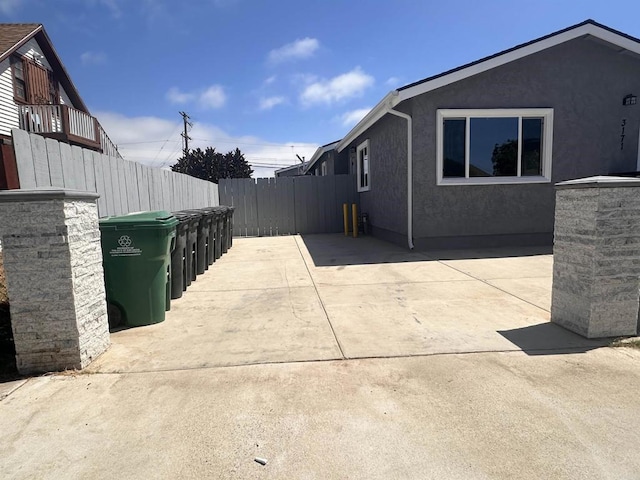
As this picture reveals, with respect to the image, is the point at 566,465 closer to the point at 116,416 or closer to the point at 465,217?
the point at 116,416

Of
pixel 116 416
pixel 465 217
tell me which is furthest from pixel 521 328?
pixel 465 217

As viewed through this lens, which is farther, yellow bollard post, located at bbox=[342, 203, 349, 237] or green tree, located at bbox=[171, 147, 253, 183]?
green tree, located at bbox=[171, 147, 253, 183]

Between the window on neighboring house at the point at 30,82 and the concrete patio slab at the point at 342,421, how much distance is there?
17.6 meters

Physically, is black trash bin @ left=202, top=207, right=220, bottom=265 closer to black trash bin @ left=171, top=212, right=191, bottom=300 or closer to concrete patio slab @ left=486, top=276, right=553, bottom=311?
black trash bin @ left=171, top=212, right=191, bottom=300

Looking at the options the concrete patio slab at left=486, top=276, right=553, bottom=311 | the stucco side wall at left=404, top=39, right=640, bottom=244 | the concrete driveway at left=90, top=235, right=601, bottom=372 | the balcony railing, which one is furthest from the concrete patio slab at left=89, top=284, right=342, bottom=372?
the balcony railing

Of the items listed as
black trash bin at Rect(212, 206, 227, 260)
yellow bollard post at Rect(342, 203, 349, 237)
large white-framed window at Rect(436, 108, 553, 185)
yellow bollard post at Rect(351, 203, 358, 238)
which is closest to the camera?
large white-framed window at Rect(436, 108, 553, 185)

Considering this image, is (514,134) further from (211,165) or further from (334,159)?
(211,165)

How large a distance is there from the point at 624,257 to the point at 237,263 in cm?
705

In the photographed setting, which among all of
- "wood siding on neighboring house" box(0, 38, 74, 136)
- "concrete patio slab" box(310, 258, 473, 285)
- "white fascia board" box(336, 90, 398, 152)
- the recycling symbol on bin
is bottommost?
"concrete patio slab" box(310, 258, 473, 285)

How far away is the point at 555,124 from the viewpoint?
9.09 m

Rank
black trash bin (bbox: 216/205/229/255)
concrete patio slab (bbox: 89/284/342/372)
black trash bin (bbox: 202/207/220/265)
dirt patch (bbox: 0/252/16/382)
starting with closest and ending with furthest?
dirt patch (bbox: 0/252/16/382)
concrete patio slab (bbox: 89/284/342/372)
black trash bin (bbox: 202/207/220/265)
black trash bin (bbox: 216/205/229/255)

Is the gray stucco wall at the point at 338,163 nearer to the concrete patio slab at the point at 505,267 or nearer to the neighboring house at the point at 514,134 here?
the neighboring house at the point at 514,134

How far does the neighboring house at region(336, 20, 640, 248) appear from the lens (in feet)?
28.6

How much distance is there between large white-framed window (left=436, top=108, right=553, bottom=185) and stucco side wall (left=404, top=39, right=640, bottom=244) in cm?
17
